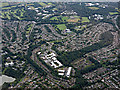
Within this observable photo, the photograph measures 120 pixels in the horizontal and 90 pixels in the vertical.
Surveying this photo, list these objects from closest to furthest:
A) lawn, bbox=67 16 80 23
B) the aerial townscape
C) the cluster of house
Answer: the aerial townscape < the cluster of house < lawn, bbox=67 16 80 23

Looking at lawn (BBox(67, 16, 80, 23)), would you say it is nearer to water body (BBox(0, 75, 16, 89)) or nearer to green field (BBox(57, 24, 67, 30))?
green field (BBox(57, 24, 67, 30))

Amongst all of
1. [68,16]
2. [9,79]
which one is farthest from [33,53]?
[68,16]

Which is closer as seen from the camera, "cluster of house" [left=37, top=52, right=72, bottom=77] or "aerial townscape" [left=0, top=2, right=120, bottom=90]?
"aerial townscape" [left=0, top=2, right=120, bottom=90]

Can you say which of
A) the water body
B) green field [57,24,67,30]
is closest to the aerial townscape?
green field [57,24,67,30]

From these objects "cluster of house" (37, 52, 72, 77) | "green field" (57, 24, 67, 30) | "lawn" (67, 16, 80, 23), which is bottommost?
"cluster of house" (37, 52, 72, 77)

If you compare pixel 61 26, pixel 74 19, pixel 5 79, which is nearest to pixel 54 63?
pixel 5 79

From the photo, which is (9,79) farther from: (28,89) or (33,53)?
(33,53)

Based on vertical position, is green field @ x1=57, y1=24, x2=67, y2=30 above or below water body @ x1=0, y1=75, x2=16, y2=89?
above

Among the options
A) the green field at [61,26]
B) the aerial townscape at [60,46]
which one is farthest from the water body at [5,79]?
the green field at [61,26]
